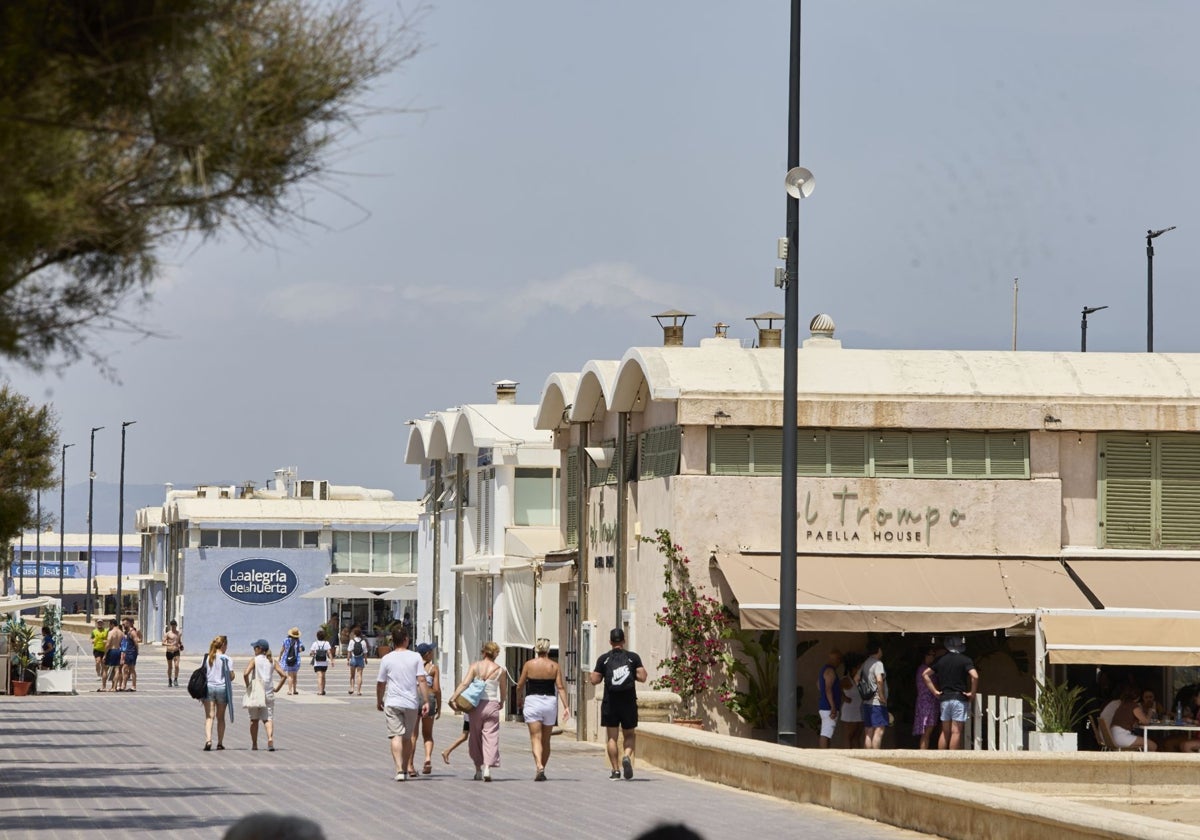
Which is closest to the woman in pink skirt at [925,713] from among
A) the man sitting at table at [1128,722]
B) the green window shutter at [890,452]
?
the man sitting at table at [1128,722]

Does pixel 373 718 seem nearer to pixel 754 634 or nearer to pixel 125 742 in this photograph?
pixel 125 742

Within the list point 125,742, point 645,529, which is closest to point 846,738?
point 645,529

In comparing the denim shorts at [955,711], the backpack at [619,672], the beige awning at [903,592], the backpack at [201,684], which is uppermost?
the beige awning at [903,592]

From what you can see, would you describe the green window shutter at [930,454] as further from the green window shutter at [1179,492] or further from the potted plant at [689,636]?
the potted plant at [689,636]

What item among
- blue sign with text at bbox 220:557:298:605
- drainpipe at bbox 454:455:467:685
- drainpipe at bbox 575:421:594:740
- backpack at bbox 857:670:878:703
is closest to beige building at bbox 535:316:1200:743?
backpack at bbox 857:670:878:703

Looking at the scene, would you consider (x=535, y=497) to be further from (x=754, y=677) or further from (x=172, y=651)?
(x=172, y=651)

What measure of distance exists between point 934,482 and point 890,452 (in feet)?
2.47

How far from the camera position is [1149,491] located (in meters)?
29.6

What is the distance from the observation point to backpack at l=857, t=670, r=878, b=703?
2667cm

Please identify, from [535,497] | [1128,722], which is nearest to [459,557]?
[535,497]

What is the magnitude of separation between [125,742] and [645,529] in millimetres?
8206

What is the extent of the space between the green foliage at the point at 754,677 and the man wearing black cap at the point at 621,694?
19.0 feet

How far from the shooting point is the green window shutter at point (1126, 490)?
29562 mm

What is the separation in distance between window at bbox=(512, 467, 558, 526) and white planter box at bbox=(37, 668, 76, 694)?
1402 cm
